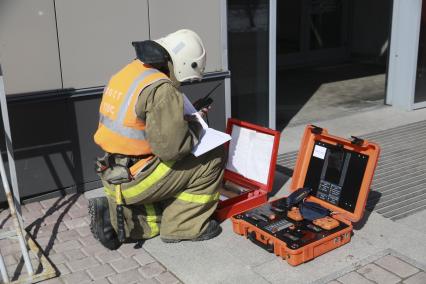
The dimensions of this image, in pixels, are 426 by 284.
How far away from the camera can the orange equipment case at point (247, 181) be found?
4.30m

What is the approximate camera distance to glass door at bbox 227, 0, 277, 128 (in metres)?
5.86

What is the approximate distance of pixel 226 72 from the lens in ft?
18.4

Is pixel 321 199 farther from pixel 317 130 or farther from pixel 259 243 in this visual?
pixel 259 243

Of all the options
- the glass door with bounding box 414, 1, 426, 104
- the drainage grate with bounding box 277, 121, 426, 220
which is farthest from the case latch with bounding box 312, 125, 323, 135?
the glass door with bounding box 414, 1, 426, 104

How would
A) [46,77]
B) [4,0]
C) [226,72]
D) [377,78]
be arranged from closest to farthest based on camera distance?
1. [4,0]
2. [46,77]
3. [226,72]
4. [377,78]

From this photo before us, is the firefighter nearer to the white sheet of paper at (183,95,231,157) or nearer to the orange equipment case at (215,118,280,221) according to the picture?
the white sheet of paper at (183,95,231,157)

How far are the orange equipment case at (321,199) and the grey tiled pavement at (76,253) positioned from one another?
727 millimetres

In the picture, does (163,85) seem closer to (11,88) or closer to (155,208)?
(155,208)

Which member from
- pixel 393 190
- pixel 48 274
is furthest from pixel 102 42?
pixel 393 190

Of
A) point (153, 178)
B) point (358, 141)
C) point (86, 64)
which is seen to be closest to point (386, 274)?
point (358, 141)

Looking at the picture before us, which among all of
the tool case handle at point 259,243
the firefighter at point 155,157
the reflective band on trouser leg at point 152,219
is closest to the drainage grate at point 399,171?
the tool case handle at point 259,243

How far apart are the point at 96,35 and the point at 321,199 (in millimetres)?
2421

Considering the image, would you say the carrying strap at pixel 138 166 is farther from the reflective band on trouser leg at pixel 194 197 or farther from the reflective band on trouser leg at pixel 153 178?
the reflective band on trouser leg at pixel 194 197

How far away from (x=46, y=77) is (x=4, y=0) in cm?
70
